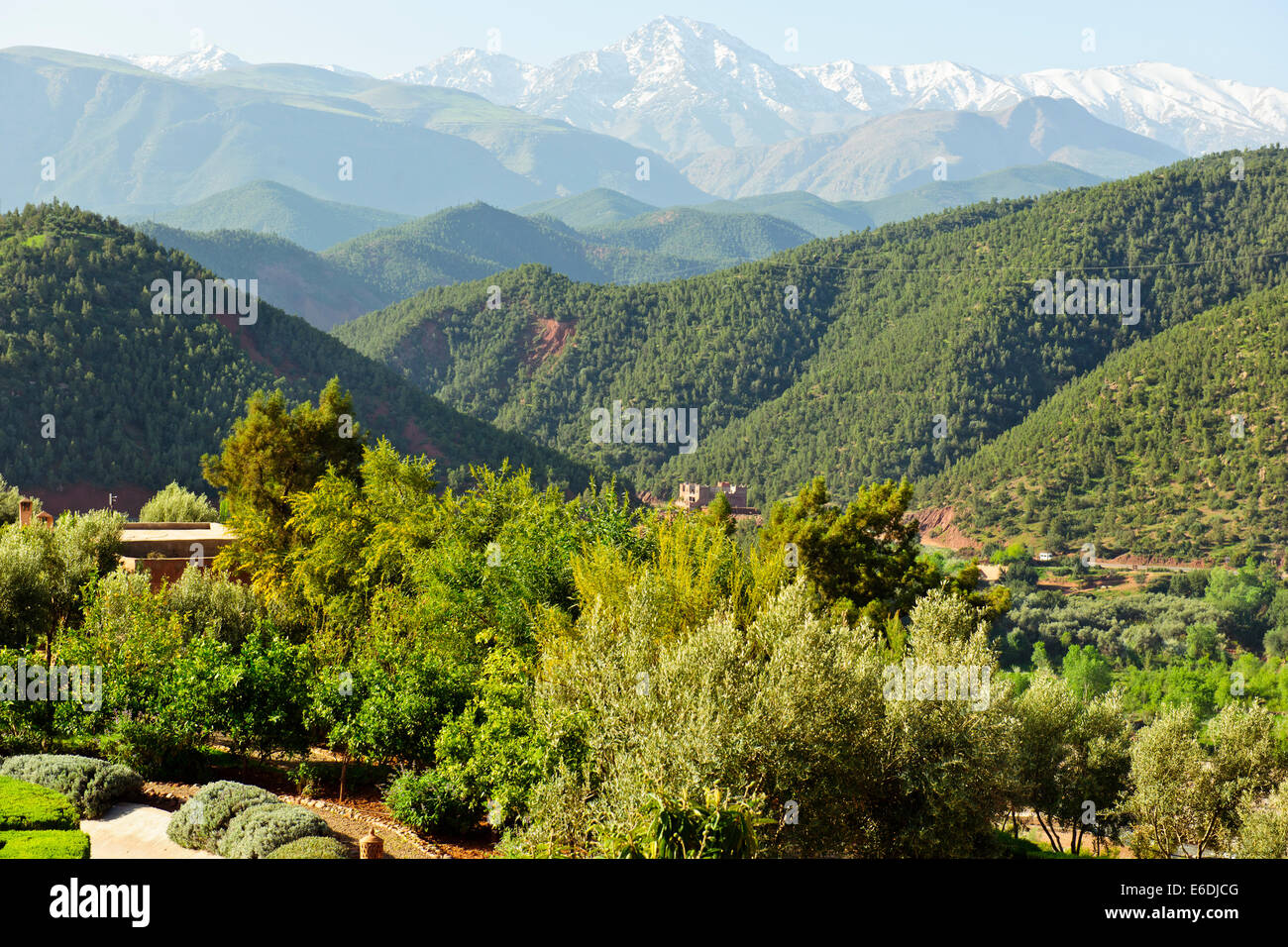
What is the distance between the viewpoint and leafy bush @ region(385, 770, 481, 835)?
17625 mm

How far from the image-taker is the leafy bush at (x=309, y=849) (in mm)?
13570

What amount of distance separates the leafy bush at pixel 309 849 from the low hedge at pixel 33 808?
101 inches

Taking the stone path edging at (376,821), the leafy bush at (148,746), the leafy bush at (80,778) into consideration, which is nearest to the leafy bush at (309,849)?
the stone path edging at (376,821)

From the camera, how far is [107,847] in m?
14.7

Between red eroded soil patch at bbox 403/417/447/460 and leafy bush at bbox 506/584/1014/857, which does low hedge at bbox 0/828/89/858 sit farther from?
red eroded soil patch at bbox 403/417/447/460

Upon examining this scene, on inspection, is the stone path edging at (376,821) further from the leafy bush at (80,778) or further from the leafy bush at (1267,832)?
the leafy bush at (1267,832)

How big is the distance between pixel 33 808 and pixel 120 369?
64617mm

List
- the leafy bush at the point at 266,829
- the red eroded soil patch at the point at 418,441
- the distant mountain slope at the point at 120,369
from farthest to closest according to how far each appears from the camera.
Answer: the red eroded soil patch at the point at 418,441
the distant mountain slope at the point at 120,369
the leafy bush at the point at 266,829

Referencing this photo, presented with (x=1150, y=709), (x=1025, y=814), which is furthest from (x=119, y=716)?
(x=1150, y=709)

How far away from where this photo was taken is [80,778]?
16.4 metres

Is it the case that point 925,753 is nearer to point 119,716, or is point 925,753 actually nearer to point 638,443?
point 119,716

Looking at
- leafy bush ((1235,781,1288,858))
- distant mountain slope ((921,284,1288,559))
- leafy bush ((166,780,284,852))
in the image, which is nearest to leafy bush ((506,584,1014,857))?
leafy bush ((166,780,284,852))

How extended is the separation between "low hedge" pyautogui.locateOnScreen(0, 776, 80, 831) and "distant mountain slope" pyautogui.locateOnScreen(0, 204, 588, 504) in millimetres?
55262

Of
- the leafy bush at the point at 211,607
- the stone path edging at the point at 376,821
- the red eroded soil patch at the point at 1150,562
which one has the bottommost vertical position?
the red eroded soil patch at the point at 1150,562
